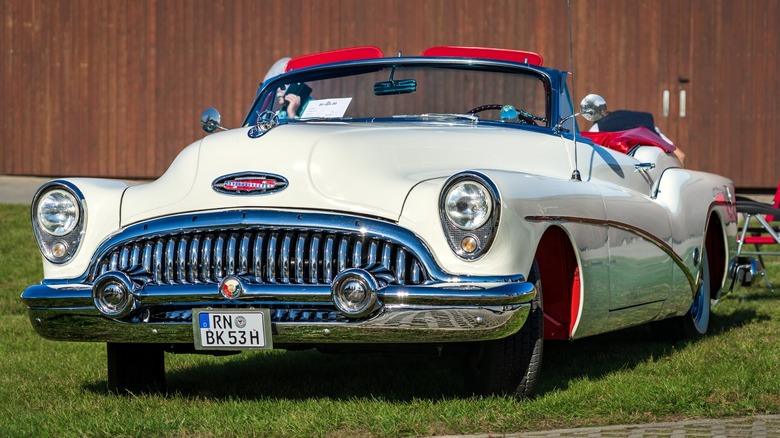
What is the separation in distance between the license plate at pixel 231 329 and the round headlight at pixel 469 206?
0.73 m

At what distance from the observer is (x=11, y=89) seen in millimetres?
18297

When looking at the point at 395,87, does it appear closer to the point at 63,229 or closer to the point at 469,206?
the point at 469,206

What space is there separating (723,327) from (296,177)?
360cm

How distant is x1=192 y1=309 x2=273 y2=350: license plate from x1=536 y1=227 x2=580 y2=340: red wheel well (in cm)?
116

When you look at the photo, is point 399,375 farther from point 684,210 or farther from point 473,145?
point 684,210

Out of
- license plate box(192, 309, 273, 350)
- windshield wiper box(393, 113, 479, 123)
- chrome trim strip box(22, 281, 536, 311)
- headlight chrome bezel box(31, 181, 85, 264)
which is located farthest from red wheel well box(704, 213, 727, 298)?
headlight chrome bezel box(31, 181, 85, 264)

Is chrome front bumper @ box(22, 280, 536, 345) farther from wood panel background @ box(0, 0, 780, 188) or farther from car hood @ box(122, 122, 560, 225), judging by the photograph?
wood panel background @ box(0, 0, 780, 188)

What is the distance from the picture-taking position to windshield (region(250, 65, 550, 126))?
586cm

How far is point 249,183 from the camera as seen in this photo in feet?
15.5

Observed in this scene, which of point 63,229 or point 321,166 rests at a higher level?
point 321,166

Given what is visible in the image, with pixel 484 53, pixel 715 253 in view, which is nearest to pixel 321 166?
pixel 484 53

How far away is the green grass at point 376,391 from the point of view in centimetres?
438

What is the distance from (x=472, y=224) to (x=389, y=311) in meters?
0.41

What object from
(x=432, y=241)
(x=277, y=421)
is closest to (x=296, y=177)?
(x=432, y=241)
